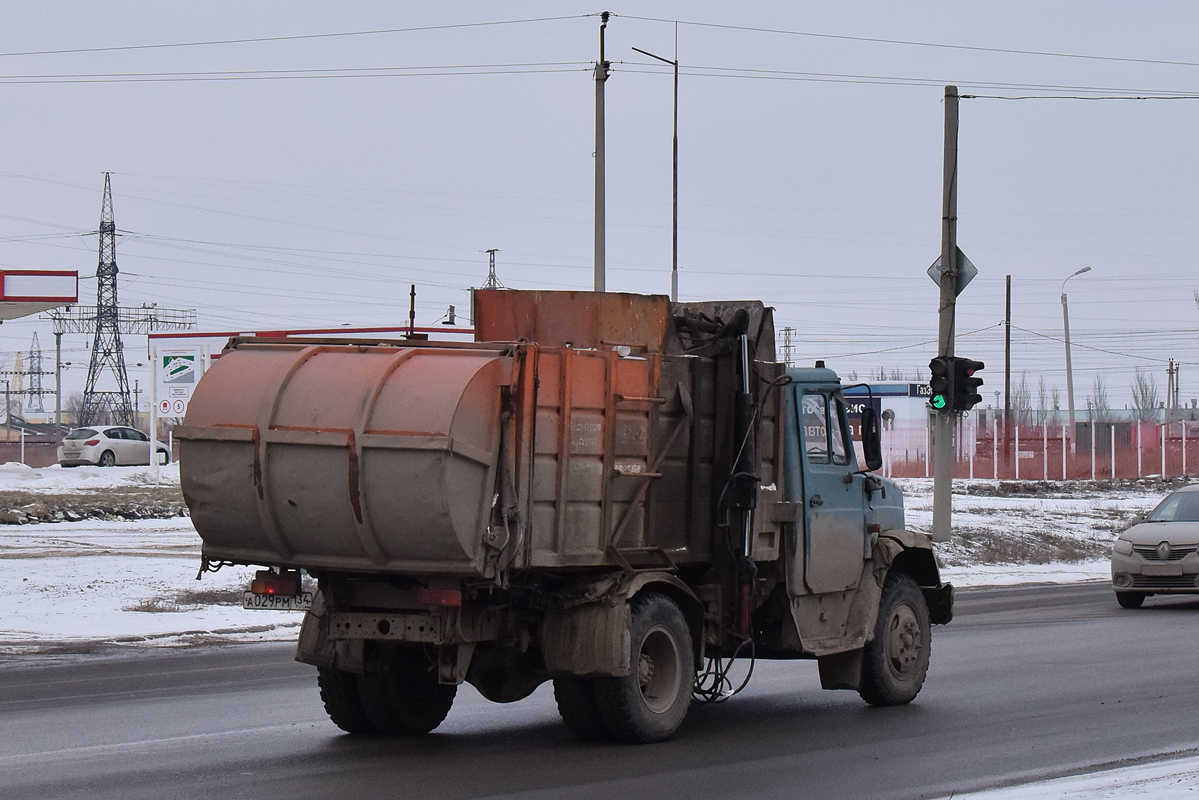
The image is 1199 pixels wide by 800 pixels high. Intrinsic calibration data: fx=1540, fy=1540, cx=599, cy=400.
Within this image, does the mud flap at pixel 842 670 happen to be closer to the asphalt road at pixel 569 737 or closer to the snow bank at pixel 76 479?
the asphalt road at pixel 569 737

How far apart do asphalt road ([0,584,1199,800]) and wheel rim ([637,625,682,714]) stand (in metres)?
0.32

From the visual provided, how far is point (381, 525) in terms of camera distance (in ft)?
27.8

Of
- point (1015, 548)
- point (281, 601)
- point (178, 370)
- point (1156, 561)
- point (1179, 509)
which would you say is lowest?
point (1015, 548)

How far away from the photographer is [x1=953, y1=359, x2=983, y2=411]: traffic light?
74.8 feet

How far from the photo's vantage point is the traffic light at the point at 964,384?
22.8 metres

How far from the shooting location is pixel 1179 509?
69.2 feet

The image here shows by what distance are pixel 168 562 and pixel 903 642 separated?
13.7 meters

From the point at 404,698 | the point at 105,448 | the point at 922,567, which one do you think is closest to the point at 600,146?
the point at 922,567

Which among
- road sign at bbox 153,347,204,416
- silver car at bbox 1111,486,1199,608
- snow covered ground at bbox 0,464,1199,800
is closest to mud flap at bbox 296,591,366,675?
snow covered ground at bbox 0,464,1199,800

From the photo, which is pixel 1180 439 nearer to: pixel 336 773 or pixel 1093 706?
pixel 1093 706

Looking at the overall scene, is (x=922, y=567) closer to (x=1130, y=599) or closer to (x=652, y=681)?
(x=652, y=681)

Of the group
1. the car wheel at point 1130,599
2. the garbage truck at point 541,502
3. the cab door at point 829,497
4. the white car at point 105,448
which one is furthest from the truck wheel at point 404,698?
the white car at point 105,448

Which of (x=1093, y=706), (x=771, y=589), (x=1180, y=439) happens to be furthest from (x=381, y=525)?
(x=1180, y=439)

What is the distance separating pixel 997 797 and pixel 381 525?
3513 mm
